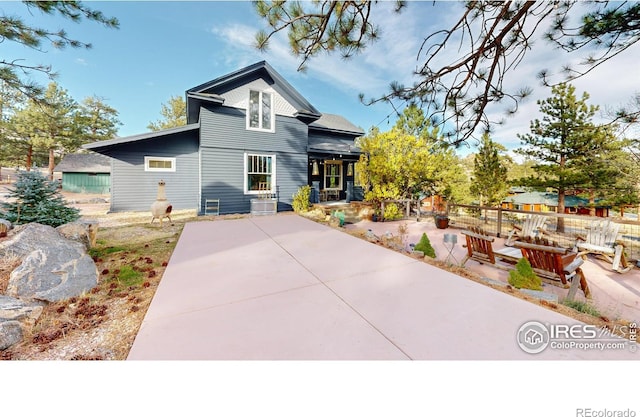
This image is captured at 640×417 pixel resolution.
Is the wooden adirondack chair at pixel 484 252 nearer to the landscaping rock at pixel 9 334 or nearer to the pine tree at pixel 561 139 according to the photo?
the landscaping rock at pixel 9 334

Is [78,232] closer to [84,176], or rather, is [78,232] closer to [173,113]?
[84,176]

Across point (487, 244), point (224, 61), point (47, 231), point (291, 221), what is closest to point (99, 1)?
point (47, 231)

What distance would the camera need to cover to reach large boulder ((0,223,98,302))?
103 inches

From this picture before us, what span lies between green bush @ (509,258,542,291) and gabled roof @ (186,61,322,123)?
9462 millimetres

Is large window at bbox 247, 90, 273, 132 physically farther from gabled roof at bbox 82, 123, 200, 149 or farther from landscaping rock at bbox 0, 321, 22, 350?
landscaping rock at bbox 0, 321, 22, 350

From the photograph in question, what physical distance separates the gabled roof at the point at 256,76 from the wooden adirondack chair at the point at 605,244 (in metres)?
10.0

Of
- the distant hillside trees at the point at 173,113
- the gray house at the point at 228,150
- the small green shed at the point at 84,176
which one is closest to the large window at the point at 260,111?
the gray house at the point at 228,150

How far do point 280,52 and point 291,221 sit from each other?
4.64m

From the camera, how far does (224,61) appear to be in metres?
9.47

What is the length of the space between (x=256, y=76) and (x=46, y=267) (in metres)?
9.23

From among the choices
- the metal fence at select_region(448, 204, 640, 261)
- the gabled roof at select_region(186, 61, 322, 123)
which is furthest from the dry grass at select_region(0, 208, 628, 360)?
the gabled roof at select_region(186, 61, 322, 123)

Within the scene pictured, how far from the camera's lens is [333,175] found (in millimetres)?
13578

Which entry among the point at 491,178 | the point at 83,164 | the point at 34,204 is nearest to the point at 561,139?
the point at 491,178

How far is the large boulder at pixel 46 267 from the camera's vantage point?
263 cm
